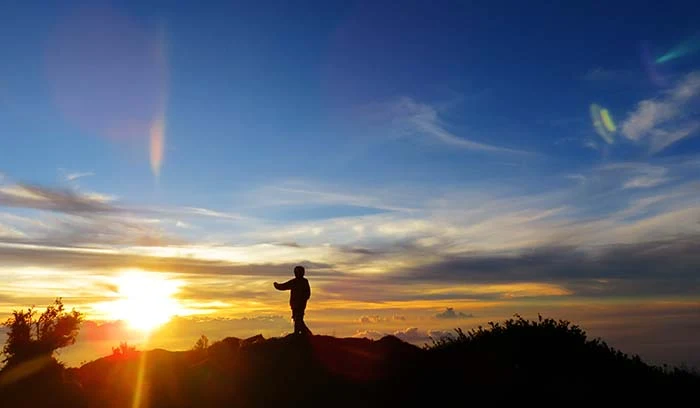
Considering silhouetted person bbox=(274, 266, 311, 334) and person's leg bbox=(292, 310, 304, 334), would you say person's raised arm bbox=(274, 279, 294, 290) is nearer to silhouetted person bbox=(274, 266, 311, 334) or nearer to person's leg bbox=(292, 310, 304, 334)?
silhouetted person bbox=(274, 266, 311, 334)

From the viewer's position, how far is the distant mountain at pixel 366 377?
84.1ft

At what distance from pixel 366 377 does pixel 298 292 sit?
487 cm

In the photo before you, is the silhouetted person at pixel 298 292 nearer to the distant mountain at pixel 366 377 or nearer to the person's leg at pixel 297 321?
the person's leg at pixel 297 321

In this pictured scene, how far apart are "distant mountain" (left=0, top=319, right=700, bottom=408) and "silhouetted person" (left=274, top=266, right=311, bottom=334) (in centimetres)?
141

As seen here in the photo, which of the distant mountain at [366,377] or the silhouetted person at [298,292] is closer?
the distant mountain at [366,377]

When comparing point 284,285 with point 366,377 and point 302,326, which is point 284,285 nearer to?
point 302,326

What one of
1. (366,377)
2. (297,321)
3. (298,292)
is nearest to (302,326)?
(297,321)

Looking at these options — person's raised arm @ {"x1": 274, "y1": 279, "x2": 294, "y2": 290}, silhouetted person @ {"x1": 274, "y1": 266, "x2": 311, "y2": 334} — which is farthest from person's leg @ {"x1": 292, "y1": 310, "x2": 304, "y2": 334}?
person's raised arm @ {"x1": 274, "y1": 279, "x2": 294, "y2": 290}

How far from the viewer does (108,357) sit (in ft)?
115

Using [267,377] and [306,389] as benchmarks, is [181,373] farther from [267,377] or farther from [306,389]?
[306,389]

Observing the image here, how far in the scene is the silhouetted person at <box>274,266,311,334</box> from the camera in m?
28.0

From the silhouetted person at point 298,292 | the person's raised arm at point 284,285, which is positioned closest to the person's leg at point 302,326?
the silhouetted person at point 298,292

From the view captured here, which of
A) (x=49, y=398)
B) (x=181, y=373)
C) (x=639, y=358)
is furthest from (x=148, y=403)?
(x=639, y=358)

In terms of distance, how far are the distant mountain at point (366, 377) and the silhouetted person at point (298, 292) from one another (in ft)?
4.63
